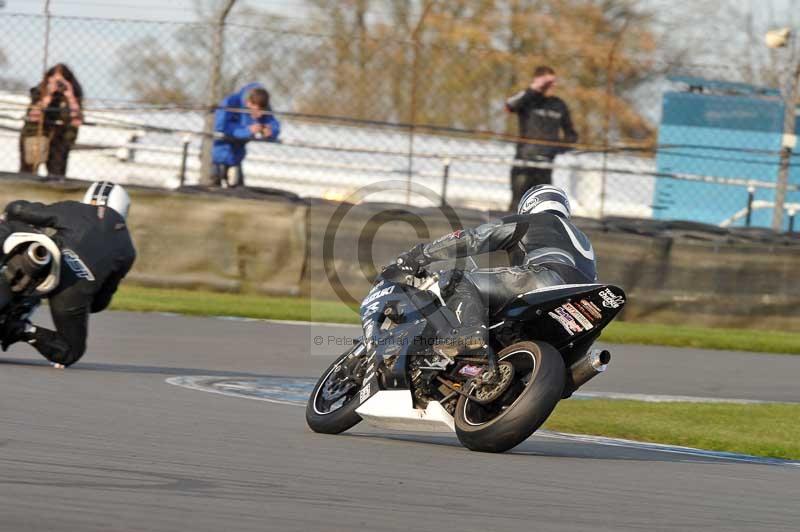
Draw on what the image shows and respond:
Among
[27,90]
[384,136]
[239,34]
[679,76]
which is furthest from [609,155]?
[27,90]

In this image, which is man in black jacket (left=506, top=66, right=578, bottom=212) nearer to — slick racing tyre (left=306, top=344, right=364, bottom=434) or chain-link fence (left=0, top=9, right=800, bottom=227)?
chain-link fence (left=0, top=9, right=800, bottom=227)

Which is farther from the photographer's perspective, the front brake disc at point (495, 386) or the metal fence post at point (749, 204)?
the metal fence post at point (749, 204)

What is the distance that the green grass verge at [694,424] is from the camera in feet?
27.6

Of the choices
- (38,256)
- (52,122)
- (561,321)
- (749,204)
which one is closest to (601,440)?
(561,321)

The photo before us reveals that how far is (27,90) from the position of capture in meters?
16.8

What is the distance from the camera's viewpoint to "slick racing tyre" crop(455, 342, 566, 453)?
650 centimetres

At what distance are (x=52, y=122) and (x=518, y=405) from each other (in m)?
11.3

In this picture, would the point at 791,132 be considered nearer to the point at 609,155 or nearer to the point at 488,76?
the point at 609,155

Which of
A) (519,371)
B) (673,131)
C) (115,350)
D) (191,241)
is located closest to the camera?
(519,371)

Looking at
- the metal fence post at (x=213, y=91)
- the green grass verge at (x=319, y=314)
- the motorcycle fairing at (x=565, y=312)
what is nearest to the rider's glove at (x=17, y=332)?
the motorcycle fairing at (x=565, y=312)

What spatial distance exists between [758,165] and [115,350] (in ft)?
31.5

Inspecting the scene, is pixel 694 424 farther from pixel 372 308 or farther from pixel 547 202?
pixel 372 308

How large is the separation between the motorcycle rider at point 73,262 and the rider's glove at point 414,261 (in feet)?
11.8

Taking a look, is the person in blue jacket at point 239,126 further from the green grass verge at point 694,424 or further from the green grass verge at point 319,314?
the green grass verge at point 694,424
